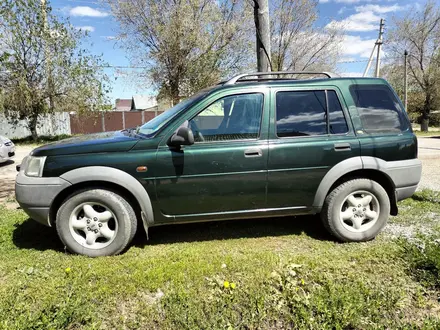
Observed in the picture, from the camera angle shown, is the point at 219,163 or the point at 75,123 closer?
the point at 219,163

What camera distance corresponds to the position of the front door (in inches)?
132

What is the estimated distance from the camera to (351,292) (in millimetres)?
2842

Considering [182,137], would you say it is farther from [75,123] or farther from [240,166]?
[75,123]

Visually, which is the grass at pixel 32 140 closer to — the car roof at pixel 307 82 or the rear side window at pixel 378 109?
the car roof at pixel 307 82

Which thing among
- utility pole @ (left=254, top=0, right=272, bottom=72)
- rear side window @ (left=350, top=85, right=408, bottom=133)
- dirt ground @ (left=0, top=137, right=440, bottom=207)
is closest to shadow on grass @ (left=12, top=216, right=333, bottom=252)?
rear side window @ (left=350, top=85, right=408, bottom=133)

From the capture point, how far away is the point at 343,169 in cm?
358

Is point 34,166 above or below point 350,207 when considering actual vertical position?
above

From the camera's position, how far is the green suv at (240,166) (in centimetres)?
332

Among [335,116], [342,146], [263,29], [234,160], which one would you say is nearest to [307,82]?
[335,116]

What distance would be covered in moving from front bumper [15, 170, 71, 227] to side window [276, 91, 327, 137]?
236 cm

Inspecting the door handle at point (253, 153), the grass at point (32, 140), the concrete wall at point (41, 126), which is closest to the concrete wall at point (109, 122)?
the concrete wall at point (41, 126)

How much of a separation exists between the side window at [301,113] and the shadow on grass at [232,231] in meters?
1.31

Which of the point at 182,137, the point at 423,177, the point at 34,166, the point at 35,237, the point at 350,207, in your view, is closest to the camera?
the point at 182,137

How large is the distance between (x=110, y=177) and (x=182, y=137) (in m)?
0.84
